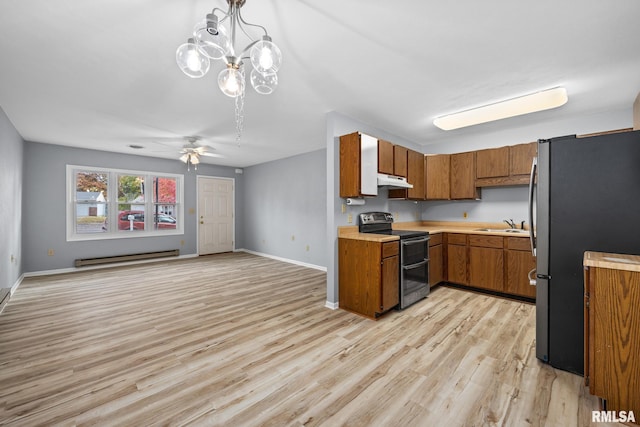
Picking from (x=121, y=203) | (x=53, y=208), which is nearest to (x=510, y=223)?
(x=121, y=203)

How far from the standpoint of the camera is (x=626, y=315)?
4.92 feet

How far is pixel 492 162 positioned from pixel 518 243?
1263mm

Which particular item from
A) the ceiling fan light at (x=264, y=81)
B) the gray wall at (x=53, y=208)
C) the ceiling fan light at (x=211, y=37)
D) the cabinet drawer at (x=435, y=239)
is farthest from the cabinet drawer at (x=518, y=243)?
the gray wall at (x=53, y=208)

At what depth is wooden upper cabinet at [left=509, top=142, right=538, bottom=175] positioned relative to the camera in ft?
12.1

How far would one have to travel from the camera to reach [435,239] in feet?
13.0

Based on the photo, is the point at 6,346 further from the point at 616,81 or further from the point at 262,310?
the point at 616,81

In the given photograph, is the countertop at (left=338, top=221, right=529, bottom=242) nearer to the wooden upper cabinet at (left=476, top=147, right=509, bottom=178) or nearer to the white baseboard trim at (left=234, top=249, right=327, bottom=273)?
the wooden upper cabinet at (left=476, top=147, right=509, bottom=178)

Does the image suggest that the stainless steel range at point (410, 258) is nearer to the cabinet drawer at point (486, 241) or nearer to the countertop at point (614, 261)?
the cabinet drawer at point (486, 241)

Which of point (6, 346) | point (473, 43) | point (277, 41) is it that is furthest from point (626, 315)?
point (6, 346)

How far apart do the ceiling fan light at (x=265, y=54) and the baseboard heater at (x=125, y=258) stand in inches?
237

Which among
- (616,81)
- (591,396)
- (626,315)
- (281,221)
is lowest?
(591,396)

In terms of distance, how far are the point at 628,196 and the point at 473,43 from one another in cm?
148

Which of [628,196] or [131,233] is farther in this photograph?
[131,233]

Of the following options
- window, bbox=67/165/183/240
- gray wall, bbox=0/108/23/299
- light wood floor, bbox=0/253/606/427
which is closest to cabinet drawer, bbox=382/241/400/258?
light wood floor, bbox=0/253/606/427
